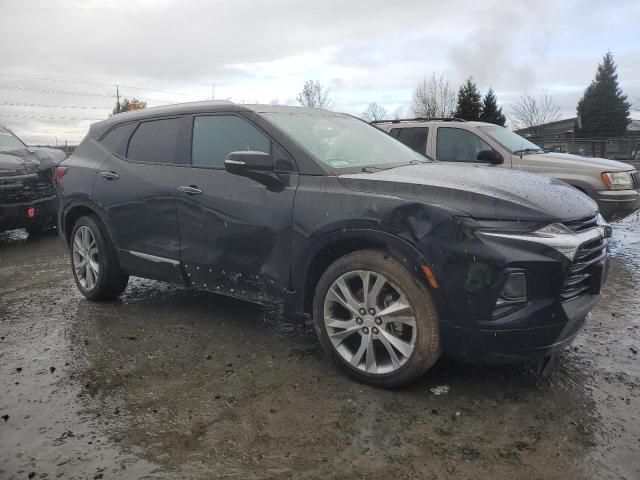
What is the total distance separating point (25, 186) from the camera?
8031mm

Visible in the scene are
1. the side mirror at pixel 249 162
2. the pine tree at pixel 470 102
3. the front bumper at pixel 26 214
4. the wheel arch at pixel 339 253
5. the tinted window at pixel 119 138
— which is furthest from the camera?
the pine tree at pixel 470 102

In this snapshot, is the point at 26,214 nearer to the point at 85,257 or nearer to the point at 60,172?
the point at 60,172

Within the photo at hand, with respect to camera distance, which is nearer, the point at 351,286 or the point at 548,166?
the point at 351,286

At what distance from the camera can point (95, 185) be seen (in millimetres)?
4840

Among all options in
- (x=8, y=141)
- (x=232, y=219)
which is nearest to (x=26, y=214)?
(x=8, y=141)

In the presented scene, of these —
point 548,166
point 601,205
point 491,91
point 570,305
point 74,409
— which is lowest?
point 74,409

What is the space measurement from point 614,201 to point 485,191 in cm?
453

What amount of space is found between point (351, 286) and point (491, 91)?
3378 centimetres

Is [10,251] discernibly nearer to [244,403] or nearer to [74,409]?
[74,409]

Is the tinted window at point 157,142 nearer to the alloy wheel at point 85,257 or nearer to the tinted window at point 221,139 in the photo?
the tinted window at point 221,139

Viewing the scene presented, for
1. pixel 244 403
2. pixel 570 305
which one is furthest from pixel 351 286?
pixel 570 305

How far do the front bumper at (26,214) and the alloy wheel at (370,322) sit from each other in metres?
6.30

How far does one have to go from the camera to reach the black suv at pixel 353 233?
9.44ft

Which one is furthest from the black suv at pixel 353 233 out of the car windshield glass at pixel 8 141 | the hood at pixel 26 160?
the car windshield glass at pixel 8 141
